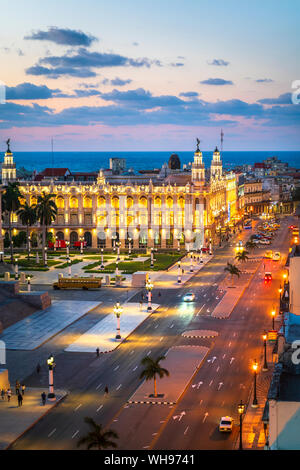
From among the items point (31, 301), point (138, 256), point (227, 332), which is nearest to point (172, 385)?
point (227, 332)

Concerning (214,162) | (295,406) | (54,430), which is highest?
(214,162)

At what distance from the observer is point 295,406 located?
35.4 m

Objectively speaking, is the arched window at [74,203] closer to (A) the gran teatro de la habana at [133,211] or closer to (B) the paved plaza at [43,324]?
(A) the gran teatro de la habana at [133,211]

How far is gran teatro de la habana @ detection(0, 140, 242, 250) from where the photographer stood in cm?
14825

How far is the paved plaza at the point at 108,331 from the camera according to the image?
223ft

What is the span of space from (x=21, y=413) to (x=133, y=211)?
102 metres

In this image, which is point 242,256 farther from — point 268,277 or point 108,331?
point 108,331

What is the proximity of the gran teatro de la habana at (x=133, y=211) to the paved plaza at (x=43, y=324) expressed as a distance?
195 ft

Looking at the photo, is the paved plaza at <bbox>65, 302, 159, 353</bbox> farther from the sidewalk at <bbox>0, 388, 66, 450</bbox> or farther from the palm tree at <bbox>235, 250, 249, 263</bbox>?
the palm tree at <bbox>235, 250, 249, 263</bbox>

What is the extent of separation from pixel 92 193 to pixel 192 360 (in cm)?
9345

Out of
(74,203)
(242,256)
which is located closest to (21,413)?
(242,256)

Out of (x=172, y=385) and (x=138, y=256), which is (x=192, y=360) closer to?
(x=172, y=385)

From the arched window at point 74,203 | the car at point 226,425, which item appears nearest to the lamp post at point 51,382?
the car at point 226,425

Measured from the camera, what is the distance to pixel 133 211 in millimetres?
150750
